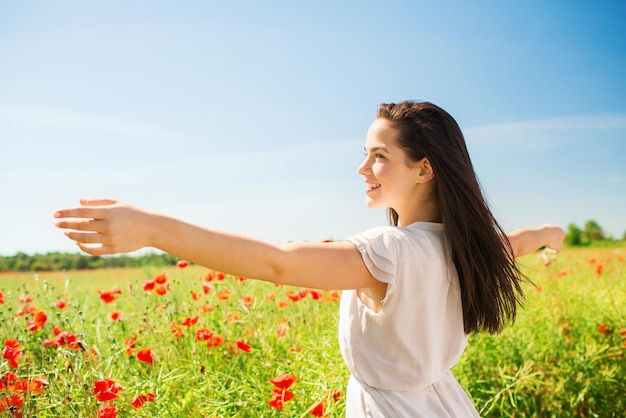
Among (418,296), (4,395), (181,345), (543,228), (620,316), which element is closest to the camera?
(418,296)

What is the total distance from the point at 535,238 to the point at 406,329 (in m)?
1.03

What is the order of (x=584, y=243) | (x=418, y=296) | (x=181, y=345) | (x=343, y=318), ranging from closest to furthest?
(x=418, y=296), (x=343, y=318), (x=181, y=345), (x=584, y=243)

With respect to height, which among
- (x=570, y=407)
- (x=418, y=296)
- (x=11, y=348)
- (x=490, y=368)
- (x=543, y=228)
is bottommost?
(x=570, y=407)

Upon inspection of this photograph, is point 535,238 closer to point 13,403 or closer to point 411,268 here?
point 411,268

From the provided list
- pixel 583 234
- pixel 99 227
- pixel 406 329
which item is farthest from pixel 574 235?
pixel 99 227

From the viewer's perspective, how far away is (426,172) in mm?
1561

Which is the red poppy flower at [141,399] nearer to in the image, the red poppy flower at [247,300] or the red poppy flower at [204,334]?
the red poppy flower at [204,334]

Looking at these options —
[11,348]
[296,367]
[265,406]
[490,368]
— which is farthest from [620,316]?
[11,348]

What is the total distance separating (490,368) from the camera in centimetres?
333

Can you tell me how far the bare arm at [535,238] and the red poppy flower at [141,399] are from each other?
1.46 meters

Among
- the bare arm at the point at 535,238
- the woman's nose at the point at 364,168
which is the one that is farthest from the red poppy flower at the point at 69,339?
the bare arm at the point at 535,238

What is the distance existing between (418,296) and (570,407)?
7.92 ft

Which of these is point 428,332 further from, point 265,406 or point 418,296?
point 265,406

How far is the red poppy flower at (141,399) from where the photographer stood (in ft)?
6.35
